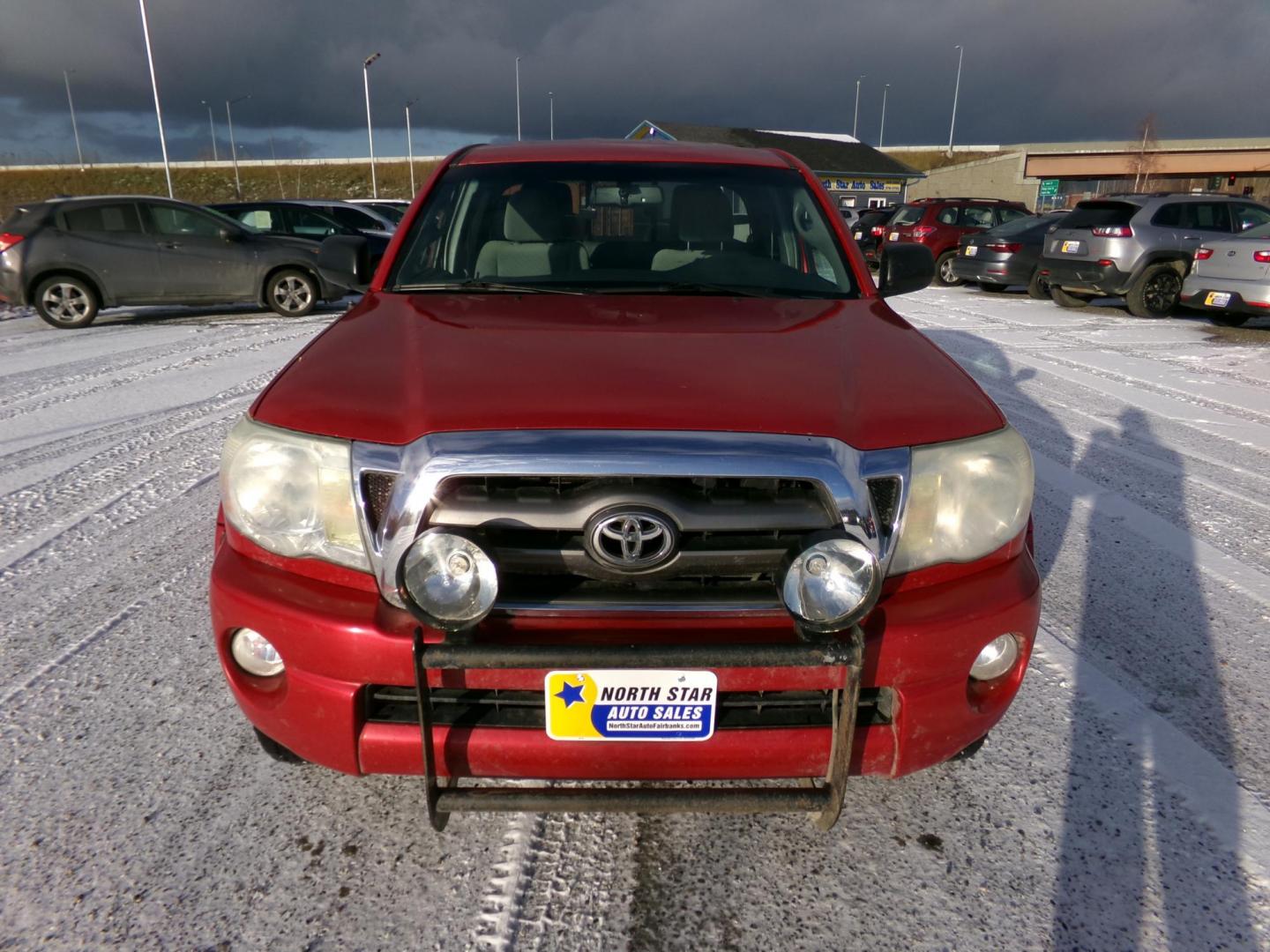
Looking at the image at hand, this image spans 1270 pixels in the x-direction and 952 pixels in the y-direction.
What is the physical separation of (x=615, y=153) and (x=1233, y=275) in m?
9.47

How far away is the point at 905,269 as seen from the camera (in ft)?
10.9

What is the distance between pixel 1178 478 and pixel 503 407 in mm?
4477

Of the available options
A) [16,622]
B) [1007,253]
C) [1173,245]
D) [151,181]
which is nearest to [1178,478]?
[16,622]

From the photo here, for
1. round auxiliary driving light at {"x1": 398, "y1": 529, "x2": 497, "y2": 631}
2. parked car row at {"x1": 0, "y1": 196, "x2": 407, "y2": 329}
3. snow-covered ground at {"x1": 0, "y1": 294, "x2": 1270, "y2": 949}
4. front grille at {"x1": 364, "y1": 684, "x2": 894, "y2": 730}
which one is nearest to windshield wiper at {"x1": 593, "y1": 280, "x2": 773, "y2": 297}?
round auxiliary driving light at {"x1": 398, "y1": 529, "x2": 497, "y2": 631}

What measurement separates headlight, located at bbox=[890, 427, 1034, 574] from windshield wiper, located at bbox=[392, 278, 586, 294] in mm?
1308

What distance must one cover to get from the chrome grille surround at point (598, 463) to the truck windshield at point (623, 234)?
→ 1.12m

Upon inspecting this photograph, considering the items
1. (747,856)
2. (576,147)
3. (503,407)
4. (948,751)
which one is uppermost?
(576,147)

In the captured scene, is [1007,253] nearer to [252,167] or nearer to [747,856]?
[747,856]

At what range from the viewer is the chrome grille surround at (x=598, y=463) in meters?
1.67

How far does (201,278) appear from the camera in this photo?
35.8ft

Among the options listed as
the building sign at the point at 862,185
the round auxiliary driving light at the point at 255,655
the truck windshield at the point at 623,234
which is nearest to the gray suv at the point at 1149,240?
the truck windshield at the point at 623,234

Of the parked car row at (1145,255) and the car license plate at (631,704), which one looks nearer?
the car license plate at (631,704)

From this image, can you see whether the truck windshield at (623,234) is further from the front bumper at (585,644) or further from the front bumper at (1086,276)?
the front bumper at (1086,276)

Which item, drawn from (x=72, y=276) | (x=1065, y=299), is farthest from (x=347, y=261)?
(x=1065, y=299)
